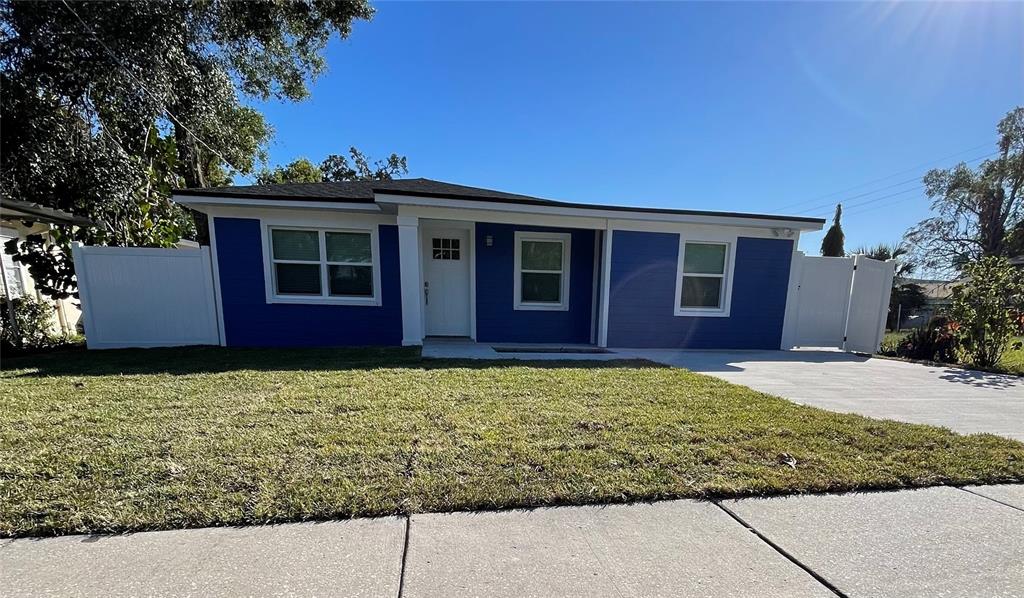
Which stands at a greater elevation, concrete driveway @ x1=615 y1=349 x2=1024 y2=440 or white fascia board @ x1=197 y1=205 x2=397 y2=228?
white fascia board @ x1=197 y1=205 x2=397 y2=228

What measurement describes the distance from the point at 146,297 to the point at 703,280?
10.2 metres

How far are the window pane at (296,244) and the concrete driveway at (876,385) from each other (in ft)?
19.3

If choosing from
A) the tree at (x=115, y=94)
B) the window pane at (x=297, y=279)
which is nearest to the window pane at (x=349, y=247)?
the window pane at (x=297, y=279)

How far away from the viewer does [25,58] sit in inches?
276

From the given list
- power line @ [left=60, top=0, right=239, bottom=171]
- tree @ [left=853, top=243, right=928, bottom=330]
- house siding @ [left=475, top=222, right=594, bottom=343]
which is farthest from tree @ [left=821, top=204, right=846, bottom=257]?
power line @ [left=60, top=0, right=239, bottom=171]

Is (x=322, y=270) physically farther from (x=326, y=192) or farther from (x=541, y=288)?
(x=541, y=288)

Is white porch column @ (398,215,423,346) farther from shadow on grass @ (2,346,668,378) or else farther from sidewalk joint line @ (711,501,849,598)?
sidewalk joint line @ (711,501,849,598)

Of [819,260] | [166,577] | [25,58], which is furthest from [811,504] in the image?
[25,58]

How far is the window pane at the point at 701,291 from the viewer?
7590 millimetres

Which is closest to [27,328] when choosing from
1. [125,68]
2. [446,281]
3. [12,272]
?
[12,272]

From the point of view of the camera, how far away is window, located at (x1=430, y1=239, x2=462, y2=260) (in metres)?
7.55

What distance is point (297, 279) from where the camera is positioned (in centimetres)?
689

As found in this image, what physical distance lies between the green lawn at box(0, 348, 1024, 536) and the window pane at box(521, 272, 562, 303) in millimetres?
3292

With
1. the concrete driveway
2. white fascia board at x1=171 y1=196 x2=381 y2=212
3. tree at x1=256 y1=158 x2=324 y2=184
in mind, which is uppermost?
tree at x1=256 y1=158 x2=324 y2=184
